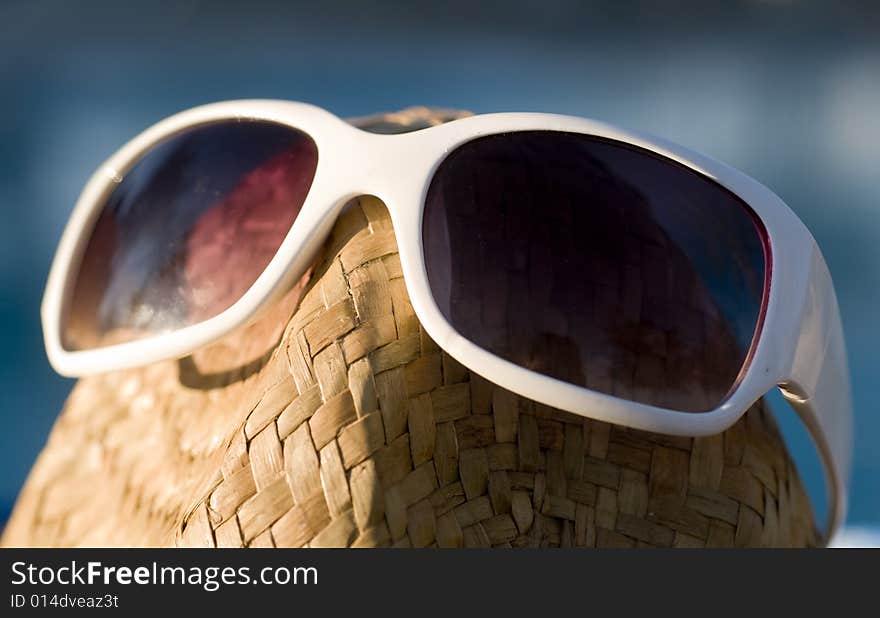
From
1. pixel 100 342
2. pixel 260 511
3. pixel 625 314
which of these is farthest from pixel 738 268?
pixel 100 342

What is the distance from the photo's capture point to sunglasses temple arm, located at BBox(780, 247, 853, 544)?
67 centimetres

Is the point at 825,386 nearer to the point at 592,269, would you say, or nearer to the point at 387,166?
the point at 592,269

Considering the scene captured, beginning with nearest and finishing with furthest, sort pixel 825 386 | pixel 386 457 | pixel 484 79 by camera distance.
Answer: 1. pixel 386 457
2. pixel 825 386
3. pixel 484 79

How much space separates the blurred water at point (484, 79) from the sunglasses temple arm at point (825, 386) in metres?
1.18

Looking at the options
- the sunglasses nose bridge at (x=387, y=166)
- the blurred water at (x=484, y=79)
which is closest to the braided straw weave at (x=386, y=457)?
the sunglasses nose bridge at (x=387, y=166)

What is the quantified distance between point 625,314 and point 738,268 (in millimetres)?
96

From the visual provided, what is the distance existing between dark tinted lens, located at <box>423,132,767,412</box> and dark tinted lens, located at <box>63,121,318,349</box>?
0.42ft

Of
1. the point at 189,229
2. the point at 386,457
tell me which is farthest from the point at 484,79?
the point at 386,457

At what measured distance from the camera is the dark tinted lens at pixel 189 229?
69 cm

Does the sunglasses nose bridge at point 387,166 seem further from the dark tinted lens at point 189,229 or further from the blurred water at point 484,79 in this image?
the blurred water at point 484,79

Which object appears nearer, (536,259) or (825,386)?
(536,259)

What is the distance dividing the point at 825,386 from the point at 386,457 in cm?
34

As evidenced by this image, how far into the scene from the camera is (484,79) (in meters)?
2.25

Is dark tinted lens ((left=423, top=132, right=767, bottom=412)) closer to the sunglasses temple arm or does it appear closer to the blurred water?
the sunglasses temple arm
